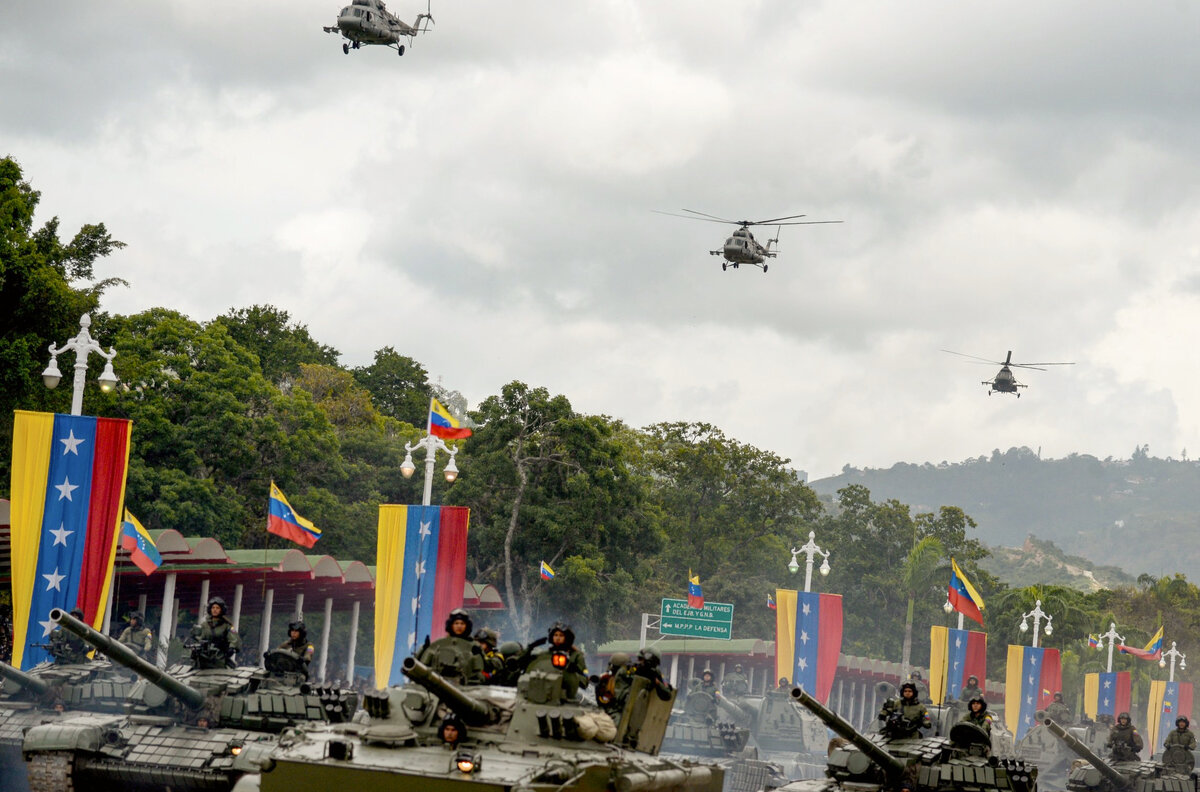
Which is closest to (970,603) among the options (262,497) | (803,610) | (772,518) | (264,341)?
(803,610)

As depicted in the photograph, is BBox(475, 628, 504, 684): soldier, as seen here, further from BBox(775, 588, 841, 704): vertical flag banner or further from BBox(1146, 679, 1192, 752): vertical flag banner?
BBox(1146, 679, 1192, 752): vertical flag banner

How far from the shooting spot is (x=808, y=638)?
147 ft

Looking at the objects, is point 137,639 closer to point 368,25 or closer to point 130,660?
point 130,660

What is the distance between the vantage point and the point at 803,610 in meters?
44.3

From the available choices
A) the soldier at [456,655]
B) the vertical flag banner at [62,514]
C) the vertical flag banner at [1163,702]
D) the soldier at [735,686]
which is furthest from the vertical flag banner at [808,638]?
the vertical flag banner at [1163,702]

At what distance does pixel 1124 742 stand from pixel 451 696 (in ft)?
61.6

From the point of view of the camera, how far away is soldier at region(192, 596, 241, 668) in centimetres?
2223

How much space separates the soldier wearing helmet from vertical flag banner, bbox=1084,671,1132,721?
5426 centimetres

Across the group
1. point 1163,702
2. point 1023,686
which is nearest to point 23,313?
point 1023,686

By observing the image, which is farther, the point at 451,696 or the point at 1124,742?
the point at 1124,742

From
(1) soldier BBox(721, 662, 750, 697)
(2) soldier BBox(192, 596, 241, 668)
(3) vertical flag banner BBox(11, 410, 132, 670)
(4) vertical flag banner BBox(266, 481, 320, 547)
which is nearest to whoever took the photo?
(2) soldier BBox(192, 596, 241, 668)

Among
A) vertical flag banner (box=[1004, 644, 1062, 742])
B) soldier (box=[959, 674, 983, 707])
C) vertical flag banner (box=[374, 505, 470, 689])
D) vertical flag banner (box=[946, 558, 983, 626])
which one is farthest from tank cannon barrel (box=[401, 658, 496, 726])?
vertical flag banner (box=[1004, 644, 1062, 742])

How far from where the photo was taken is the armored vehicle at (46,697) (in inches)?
908

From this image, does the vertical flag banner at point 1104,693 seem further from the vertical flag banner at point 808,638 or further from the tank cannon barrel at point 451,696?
the tank cannon barrel at point 451,696
